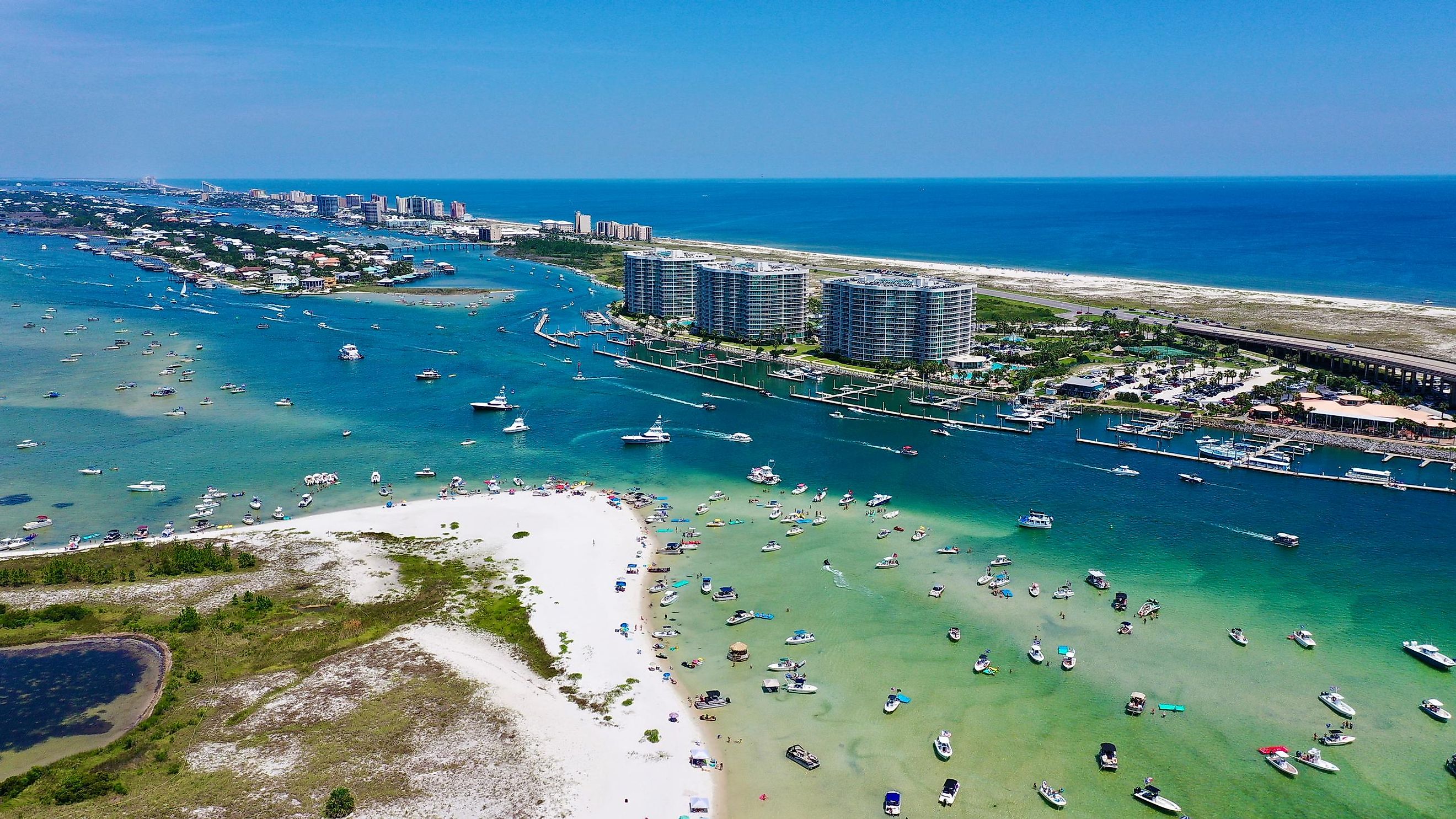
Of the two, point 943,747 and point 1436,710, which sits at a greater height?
point 1436,710

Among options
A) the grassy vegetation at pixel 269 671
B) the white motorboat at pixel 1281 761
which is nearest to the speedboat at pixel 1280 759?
the white motorboat at pixel 1281 761

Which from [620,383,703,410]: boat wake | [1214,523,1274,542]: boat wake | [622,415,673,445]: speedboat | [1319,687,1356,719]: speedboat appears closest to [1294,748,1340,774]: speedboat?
[1319,687,1356,719]: speedboat

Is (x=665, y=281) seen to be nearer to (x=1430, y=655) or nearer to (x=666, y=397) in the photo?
(x=666, y=397)

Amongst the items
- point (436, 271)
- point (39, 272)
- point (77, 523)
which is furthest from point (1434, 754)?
point (39, 272)

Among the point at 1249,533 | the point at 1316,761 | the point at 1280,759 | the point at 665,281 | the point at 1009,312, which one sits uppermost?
the point at 665,281

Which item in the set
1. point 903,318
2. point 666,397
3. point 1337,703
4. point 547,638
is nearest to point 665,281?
point 666,397

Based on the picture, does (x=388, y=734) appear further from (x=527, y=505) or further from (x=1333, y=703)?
(x=1333, y=703)

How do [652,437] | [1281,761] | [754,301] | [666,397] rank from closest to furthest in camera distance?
1. [1281,761]
2. [652,437]
3. [666,397]
4. [754,301]

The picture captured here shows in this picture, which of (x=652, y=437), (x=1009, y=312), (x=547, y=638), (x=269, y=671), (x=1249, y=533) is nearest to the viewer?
(x=269, y=671)

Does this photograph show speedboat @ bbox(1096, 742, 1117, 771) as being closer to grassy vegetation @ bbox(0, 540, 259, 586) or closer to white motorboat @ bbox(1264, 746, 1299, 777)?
white motorboat @ bbox(1264, 746, 1299, 777)
